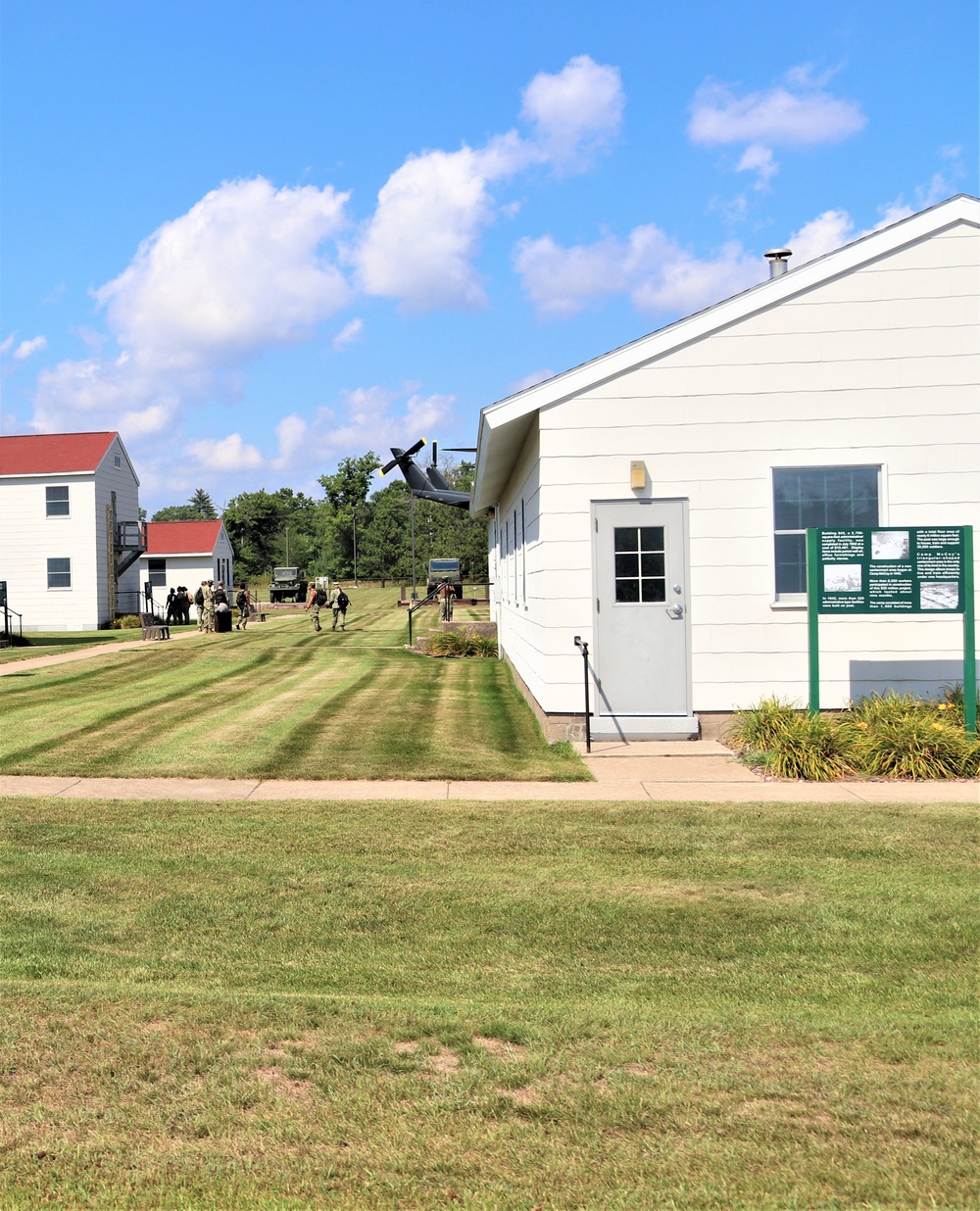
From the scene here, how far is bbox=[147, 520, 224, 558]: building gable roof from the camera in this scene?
56.2 m

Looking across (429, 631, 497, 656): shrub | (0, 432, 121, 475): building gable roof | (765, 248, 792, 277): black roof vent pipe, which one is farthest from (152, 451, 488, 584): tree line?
(765, 248, 792, 277): black roof vent pipe

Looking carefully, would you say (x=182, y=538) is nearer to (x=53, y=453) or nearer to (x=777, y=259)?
(x=53, y=453)

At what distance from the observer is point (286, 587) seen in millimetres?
63406

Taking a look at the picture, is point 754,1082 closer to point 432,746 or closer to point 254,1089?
point 254,1089

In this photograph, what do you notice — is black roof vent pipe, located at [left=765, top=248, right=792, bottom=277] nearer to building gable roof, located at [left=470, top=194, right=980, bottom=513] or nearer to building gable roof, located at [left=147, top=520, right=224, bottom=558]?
building gable roof, located at [left=470, top=194, right=980, bottom=513]

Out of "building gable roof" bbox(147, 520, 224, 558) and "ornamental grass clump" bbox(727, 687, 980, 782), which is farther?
"building gable roof" bbox(147, 520, 224, 558)

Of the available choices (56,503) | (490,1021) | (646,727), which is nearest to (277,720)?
(646,727)

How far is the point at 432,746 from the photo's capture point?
11273 mm

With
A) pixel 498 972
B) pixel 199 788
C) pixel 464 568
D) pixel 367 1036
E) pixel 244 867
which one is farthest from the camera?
pixel 464 568

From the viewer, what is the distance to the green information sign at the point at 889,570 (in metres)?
10.2

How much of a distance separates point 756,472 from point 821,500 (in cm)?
74

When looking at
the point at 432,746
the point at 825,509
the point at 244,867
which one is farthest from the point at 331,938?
the point at 825,509

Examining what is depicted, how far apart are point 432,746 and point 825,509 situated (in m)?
4.79

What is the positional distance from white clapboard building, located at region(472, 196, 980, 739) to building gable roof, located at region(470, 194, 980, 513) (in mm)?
20
